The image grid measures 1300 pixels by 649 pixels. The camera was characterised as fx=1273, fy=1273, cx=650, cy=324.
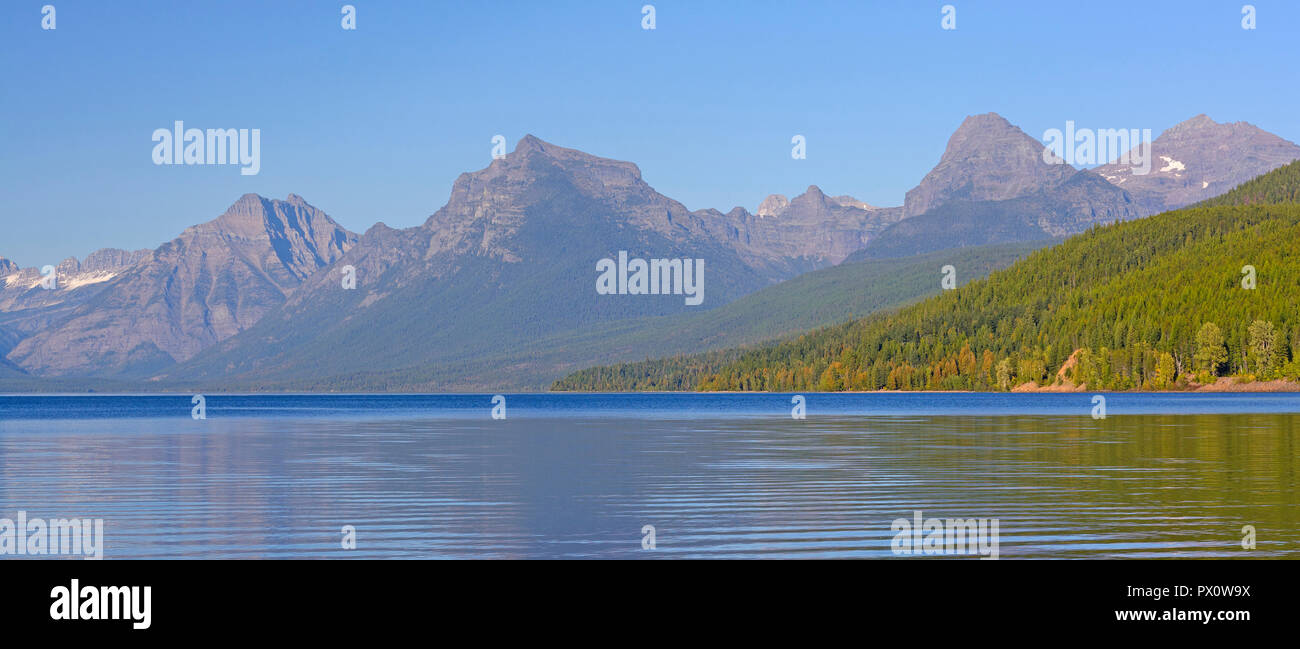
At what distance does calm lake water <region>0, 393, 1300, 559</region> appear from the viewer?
34.9m

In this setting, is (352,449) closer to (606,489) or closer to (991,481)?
(606,489)

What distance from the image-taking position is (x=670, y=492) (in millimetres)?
50469

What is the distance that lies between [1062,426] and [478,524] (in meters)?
81.1

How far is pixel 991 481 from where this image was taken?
53.6m

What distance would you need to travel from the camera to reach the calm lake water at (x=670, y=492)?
3491cm

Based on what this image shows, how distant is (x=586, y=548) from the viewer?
3381cm
